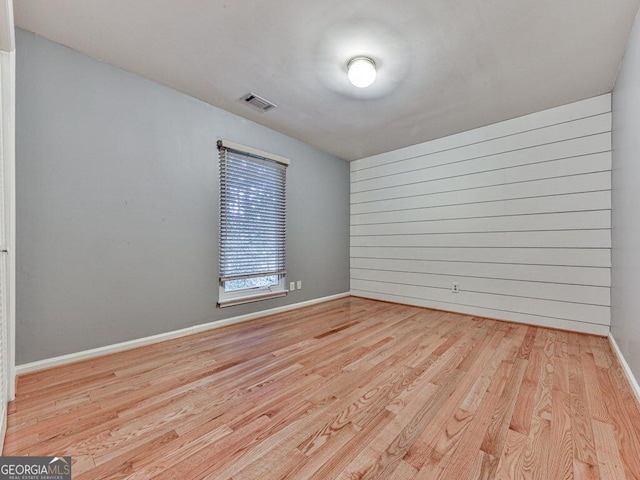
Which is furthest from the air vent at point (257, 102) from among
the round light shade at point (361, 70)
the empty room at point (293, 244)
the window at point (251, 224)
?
the round light shade at point (361, 70)

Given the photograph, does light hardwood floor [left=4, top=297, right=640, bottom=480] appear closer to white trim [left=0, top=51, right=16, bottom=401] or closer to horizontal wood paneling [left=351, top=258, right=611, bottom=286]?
white trim [left=0, top=51, right=16, bottom=401]

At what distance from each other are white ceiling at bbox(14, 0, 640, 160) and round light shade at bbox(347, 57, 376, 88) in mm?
56

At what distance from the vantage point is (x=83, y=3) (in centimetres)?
173

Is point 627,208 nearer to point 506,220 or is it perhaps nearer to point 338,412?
point 506,220

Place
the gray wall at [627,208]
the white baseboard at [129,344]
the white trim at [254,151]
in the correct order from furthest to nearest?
the white trim at [254,151]
the white baseboard at [129,344]
the gray wall at [627,208]

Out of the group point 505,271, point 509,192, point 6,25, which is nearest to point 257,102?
point 6,25

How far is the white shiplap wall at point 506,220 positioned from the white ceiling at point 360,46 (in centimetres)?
48

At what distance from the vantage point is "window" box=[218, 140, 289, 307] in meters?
3.08

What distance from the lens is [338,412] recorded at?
1509mm

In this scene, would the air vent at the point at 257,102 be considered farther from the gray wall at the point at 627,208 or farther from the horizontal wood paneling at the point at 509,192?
the gray wall at the point at 627,208

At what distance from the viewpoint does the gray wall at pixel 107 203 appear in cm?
195

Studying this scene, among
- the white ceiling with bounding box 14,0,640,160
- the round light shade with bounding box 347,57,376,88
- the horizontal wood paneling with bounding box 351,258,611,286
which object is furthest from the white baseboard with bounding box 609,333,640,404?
the round light shade with bounding box 347,57,376,88

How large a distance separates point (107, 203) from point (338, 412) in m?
2.40

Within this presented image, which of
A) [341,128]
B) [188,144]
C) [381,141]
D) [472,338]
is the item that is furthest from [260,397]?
[381,141]
